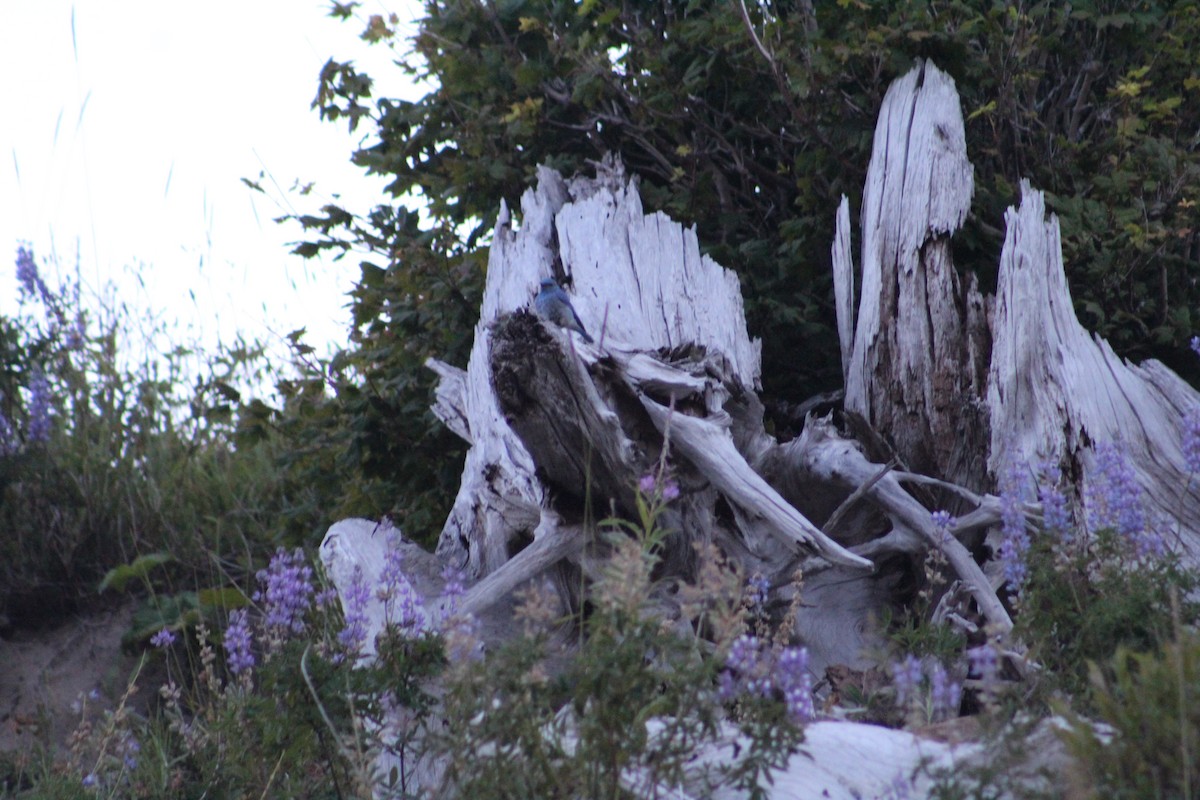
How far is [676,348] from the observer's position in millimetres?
4410

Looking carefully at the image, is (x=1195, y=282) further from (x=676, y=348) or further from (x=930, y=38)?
(x=676, y=348)

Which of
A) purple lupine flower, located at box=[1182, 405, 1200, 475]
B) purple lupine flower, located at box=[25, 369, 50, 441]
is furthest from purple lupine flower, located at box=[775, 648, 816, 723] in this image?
purple lupine flower, located at box=[25, 369, 50, 441]

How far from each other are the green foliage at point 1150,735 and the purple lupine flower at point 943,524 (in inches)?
58.6

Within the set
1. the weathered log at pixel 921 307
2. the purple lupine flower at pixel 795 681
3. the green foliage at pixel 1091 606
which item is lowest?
the green foliage at pixel 1091 606

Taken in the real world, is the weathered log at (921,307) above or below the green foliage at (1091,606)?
above

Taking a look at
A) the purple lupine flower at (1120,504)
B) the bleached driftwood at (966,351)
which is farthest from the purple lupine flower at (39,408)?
the purple lupine flower at (1120,504)

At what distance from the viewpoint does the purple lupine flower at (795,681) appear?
84.7 inches

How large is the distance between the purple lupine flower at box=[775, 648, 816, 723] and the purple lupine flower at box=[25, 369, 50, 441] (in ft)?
16.2

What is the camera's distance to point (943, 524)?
136 inches

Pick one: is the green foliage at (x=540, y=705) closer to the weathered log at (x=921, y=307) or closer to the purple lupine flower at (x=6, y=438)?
the weathered log at (x=921, y=307)

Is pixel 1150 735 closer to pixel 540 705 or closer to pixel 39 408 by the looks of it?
pixel 540 705

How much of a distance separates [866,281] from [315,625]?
2507mm

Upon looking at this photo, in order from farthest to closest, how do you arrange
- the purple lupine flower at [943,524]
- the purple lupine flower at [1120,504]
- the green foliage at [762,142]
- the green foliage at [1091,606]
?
the green foliage at [762,142] → the purple lupine flower at [943,524] → the purple lupine flower at [1120,504] → the green foliage at [1091,606]

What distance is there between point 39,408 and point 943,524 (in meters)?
4.57
